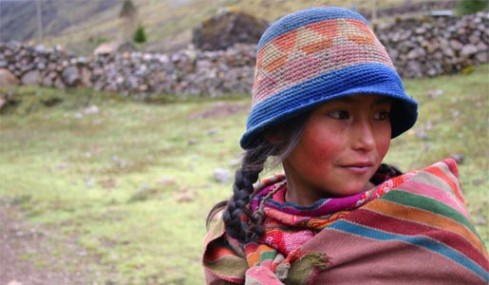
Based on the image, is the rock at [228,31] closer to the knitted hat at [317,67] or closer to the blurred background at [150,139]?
the blurred background at [150,139]

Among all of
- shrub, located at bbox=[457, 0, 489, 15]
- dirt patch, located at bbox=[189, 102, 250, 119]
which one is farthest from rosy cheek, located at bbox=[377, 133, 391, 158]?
shrub, located at bbox=[457, 0, 489, 15]

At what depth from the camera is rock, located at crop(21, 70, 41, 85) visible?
1315 centimetres

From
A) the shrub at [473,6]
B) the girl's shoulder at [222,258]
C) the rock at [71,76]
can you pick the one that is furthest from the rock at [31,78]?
the girl's shoulder at [222,258]

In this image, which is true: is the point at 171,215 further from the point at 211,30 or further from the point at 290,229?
the point at 211,30

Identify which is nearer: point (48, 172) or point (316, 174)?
point (316, 174)

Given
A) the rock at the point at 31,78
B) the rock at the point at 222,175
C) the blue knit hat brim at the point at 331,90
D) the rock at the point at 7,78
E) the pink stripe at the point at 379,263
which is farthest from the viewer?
the rock at the point at 31,78

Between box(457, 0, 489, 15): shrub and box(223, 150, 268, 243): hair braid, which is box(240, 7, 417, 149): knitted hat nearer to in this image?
box(223, 150, 268, 243): hair braid

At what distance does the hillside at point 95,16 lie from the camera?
46.8 meters

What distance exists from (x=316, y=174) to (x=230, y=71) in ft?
36.2

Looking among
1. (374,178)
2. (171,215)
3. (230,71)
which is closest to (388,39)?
(230,71)

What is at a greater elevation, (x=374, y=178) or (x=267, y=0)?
(x=374, y=178)

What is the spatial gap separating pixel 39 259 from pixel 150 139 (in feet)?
13.9

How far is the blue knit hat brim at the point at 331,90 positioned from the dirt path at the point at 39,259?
266cm

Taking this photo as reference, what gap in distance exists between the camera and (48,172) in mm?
6801
